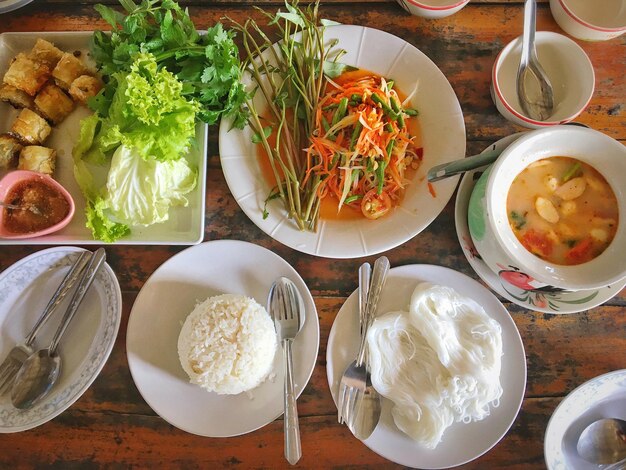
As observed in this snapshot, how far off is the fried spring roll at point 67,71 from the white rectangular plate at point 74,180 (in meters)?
0.09

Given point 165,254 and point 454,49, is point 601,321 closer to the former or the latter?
point 454,49

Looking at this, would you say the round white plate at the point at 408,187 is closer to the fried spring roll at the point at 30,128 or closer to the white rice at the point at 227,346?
the white rice at the point at 227,346

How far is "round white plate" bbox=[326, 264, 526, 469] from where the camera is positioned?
1.35 m

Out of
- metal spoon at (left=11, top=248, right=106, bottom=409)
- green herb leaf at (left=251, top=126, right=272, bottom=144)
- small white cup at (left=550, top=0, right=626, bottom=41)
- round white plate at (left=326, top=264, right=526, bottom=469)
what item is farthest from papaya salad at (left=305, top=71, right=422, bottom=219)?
metal spoon at (left=11, top=248, right=106, bottom=409)

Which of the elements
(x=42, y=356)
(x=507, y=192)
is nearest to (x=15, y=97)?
(x=42, y=356)

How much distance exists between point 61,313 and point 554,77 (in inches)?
65.7

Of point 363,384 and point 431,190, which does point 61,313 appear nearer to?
point 363,384

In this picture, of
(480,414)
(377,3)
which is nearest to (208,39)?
(377,3)

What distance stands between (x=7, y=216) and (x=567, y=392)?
1715mm

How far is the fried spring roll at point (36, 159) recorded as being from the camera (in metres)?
1.43

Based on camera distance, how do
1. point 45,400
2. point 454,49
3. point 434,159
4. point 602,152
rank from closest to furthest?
point 602,152 → point 45,400 → point 434,159 → point 454,49

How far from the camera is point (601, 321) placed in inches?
58.0

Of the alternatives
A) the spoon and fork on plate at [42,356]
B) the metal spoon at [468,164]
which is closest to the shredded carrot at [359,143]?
the metal spoon at [468,164]

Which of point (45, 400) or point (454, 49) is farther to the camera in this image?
point (454, 49)
